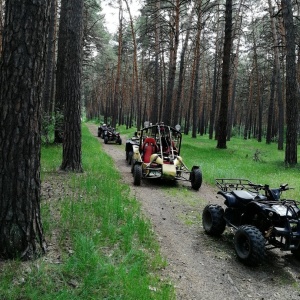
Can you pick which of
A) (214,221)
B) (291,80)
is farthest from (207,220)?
(291,80)

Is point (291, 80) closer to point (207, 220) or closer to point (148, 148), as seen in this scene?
point (148, 148)

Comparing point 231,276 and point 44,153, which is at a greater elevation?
point 44,153

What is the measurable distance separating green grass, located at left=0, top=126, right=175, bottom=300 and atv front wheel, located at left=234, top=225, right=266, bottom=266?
3.94 ft

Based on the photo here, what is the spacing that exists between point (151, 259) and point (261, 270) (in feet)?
5.23

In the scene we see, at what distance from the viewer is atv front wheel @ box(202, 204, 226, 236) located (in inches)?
225

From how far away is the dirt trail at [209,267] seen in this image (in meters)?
4.08

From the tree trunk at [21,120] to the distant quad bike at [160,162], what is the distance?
554 centimetres

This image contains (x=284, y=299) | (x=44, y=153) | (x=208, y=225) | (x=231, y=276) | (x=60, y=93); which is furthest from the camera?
(x=60, y=93)

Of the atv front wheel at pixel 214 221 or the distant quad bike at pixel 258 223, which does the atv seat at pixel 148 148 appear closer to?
the atv front wheel at pixel 214 221

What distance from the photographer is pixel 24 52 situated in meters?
3.82

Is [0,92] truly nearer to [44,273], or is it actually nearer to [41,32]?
[41,32]

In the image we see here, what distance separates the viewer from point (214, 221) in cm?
572

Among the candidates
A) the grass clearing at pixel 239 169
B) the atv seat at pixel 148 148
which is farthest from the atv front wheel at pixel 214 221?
the atv seat at pixel 148 148

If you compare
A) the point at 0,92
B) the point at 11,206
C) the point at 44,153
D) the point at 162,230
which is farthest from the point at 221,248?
the point at 44,153
